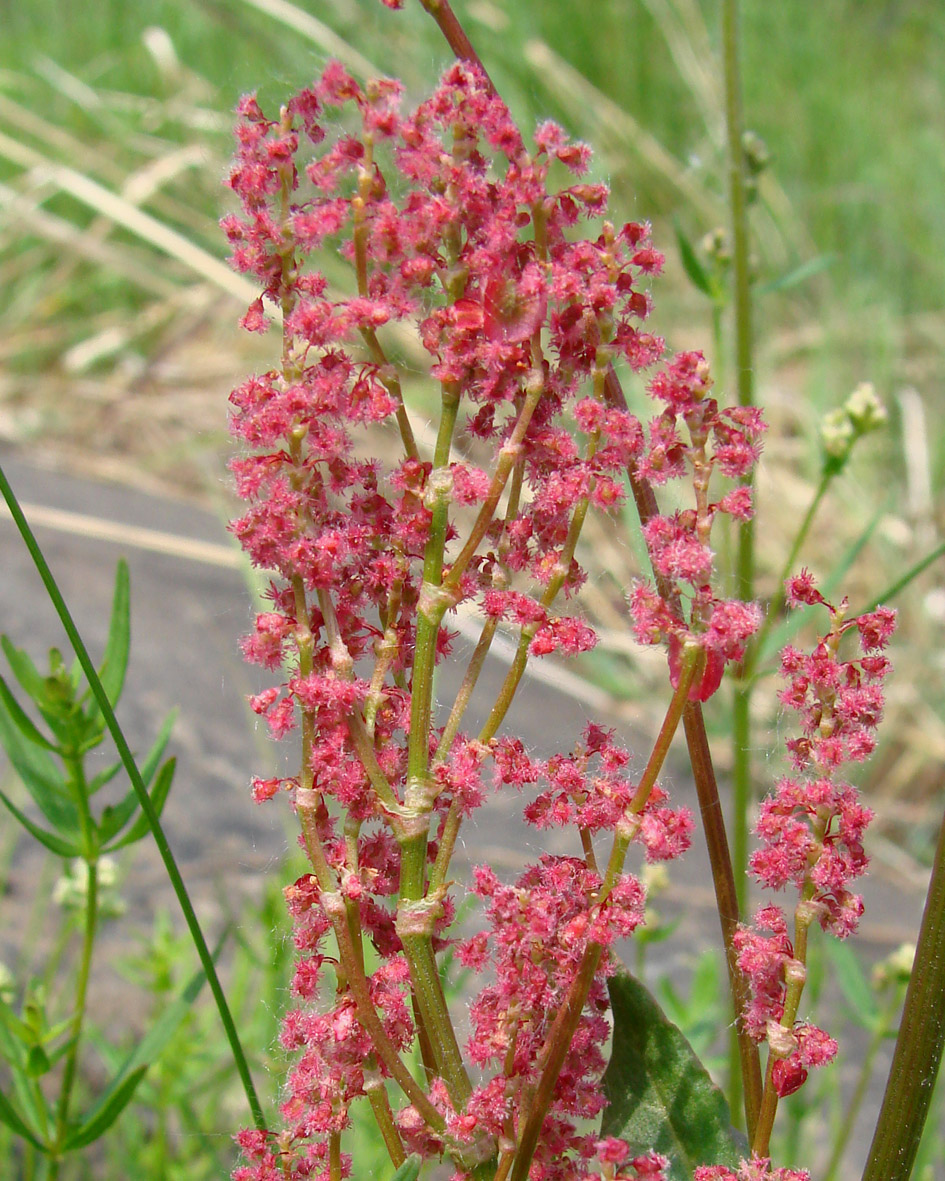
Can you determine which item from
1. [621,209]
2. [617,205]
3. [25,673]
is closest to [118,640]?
[25,673]

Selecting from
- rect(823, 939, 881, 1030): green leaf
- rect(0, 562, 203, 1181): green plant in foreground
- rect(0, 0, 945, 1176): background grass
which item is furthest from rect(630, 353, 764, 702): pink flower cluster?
rect(0, 0, 945, 1176): background grass

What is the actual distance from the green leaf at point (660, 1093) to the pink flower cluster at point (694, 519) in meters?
0.16

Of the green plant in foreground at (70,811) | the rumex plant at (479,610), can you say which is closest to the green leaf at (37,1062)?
the green plant in foreground at (70,811)

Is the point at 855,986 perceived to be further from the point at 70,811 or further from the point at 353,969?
the point at 353,969

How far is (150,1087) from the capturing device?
113 cm

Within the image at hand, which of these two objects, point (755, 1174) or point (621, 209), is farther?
point (621, 209)

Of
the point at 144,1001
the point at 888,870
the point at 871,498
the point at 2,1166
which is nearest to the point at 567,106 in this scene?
the point at 871,498

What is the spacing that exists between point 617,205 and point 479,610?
7.07ft

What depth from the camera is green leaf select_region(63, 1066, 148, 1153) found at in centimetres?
68

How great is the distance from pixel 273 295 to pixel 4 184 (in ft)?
10.6

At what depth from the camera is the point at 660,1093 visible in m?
0.49

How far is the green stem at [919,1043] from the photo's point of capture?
44 cm

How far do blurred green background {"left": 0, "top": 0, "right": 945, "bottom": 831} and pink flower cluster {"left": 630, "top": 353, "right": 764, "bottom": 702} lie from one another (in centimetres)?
174

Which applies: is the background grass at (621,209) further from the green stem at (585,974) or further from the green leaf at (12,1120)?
the green stem at (585,974)
